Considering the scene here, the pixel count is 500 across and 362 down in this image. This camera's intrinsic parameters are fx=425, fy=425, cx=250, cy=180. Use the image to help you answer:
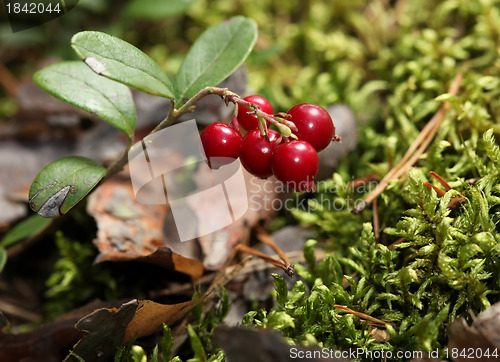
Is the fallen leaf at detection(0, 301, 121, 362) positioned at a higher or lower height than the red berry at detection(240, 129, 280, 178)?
lower

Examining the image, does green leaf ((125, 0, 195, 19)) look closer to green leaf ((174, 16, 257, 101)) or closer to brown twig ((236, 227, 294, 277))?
green leaf ((174, 16, 257, 101))

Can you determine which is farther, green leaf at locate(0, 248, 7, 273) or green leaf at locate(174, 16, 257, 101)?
green leaf at locate(0, 248, 7, 273)

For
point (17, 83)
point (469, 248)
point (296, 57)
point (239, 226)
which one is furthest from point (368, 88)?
point (17, 83)

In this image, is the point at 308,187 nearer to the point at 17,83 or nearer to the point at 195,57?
the point at 195,57

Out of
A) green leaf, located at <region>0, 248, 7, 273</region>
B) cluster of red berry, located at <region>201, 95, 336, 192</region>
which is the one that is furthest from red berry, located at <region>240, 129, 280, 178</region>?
green leaf, located at <region>0, 248, 7, 273</region>

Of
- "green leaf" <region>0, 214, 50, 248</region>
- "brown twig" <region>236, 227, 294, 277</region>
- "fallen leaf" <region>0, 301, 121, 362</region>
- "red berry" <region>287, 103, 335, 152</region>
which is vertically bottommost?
"fallen leaf" <region>0, 301, 121, 362</region>
